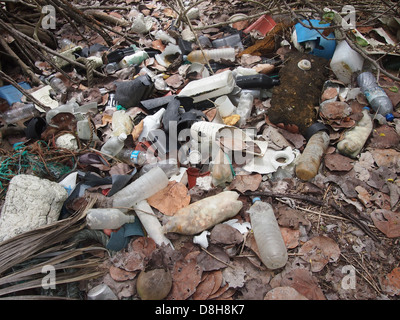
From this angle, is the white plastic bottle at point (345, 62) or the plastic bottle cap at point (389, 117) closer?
the plastic bottle cap at point (389, 117)

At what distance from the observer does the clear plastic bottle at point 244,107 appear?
2.61m

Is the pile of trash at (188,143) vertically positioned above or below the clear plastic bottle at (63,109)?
below

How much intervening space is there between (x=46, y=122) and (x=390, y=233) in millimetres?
2998

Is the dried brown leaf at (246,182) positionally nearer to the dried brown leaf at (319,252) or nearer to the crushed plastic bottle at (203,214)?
the crushed plastic bottle at (203,214)

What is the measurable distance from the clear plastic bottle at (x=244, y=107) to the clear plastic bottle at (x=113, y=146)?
3.63ft

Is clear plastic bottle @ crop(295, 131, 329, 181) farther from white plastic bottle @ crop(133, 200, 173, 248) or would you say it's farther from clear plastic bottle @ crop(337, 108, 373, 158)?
white plastic bottle @ crop(133, 200, 173, 248)

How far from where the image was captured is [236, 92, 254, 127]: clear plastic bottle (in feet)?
8.56

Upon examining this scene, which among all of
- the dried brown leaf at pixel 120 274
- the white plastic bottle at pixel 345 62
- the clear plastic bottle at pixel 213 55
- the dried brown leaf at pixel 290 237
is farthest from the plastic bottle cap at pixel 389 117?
the dried brown leaf at pixel 120 274

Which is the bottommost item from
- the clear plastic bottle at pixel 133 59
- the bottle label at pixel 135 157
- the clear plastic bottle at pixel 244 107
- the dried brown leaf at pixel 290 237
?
the dried brown leaf at pixel 290 237

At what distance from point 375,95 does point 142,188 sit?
7.26 feet

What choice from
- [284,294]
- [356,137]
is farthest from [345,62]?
[284,294]

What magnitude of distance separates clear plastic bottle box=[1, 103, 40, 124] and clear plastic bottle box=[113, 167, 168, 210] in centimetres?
159

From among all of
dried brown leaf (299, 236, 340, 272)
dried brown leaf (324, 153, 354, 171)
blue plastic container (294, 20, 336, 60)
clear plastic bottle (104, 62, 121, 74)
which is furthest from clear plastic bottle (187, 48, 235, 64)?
dried brown leaf (299, 236, 340, 272)

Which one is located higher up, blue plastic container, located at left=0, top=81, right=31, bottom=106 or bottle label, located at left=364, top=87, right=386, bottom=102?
blue plastic container, located at left=0, top=81, right=31, bottom=106
